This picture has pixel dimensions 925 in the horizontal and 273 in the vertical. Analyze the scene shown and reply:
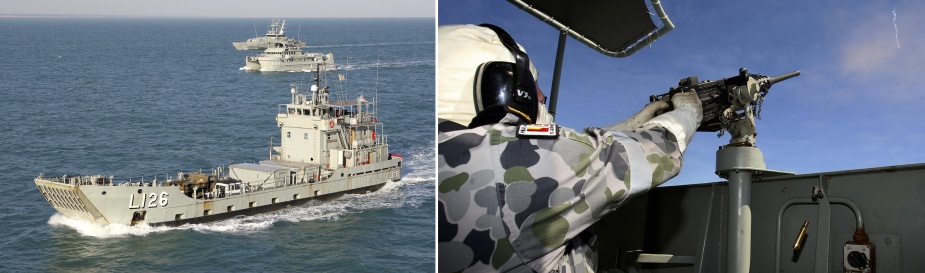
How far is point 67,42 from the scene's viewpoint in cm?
10694

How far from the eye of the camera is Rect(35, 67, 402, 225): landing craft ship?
27.8m

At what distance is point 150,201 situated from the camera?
91.9 feet

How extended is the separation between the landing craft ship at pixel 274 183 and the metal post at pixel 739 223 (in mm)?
26206

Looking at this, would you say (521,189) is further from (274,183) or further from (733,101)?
(274,183)

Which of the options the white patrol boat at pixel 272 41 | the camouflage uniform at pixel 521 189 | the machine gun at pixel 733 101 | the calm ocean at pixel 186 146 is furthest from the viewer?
the white patrol boat at pixel 272 41

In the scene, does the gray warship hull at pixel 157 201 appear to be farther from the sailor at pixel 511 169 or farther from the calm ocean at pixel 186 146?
the sailor at pixel 511 169

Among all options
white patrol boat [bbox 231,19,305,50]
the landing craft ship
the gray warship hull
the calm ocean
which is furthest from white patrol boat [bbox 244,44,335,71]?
the gray warship hull

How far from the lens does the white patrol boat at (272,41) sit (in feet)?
225

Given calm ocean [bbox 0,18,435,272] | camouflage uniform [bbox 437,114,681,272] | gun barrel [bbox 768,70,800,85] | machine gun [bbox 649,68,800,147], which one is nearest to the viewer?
camouflage uniform [bbox 437,114,681,272]

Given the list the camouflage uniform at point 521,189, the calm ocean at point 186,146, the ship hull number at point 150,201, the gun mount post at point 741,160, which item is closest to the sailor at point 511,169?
the camouflage uniform at point 521,189

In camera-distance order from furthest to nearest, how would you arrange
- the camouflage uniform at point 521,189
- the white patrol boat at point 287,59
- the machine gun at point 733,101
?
1. the white patrol boat at point 287,59
2. the machine gun at point 733,101
3. the camouflage uniform at point 521,189

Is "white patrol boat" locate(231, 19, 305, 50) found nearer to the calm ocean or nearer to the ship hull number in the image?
the calm ocean

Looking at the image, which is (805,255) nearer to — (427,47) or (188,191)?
(188,191)

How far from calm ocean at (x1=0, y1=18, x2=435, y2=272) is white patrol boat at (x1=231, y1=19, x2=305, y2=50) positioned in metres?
2.45
